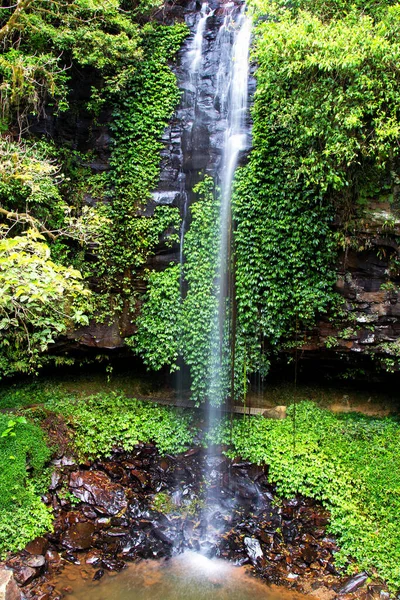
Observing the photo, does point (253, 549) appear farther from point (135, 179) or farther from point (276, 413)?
point (135, 179)

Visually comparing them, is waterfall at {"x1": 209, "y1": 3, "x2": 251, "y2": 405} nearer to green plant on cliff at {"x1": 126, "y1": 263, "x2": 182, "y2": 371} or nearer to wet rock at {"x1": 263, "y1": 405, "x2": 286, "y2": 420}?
green plant on cliff at {"x1": 126, "y1": 263, "x2": 182, "y2": 371}

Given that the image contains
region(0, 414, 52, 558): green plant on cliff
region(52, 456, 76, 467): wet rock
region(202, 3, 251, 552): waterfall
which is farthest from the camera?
region(202, 3, 251, 552): waterfall

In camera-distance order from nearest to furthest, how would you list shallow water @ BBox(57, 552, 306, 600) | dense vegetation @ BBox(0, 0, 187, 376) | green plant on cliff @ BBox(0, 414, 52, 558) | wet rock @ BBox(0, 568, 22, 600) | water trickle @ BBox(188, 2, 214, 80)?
wet rock @ BBox(0, 568, 22, 600) → shallow water @ BBox(57, 552, 306, 600) → green plant on cliff @ BBox(0, 414, 52, 558) → dense vegetation @ BBox(0, 0, 187, 376) → water trickle @ BBox(188, 2, 214, 80)

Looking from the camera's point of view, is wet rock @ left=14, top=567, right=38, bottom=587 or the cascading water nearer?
wet rock @ left=14, top=567, right=38, bottom=587

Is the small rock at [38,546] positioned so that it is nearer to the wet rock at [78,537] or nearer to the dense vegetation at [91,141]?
the wet rock at [78,537]

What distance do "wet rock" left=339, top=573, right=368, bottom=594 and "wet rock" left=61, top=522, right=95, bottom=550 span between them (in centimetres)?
365

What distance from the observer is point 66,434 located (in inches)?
279

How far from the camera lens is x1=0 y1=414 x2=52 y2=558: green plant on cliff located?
216 inches

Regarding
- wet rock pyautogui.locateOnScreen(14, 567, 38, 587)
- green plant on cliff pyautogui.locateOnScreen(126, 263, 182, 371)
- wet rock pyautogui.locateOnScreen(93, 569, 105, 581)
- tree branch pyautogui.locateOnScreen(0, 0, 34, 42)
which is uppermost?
tree branch pyautogui.locateOnScreen(0, 0, 34, 42)

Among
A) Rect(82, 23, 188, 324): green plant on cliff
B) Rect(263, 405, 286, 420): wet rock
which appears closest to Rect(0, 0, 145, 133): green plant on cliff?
Rect(82, 23, 188, 324): green plant on cliff

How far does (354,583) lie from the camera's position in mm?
5383

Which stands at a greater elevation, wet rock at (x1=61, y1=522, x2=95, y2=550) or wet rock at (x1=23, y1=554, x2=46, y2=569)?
wet rock at (x1=23, y1=554, x2=46, y2=569)

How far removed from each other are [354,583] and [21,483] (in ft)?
16.3

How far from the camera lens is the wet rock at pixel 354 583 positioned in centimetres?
532
